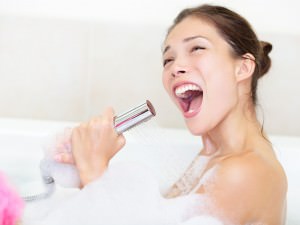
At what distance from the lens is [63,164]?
3.25 ft

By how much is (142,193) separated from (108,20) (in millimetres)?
699

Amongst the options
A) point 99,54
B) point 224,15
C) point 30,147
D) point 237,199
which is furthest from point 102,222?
point 99,54

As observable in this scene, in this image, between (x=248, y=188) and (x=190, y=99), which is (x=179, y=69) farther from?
(x=248, y=188)

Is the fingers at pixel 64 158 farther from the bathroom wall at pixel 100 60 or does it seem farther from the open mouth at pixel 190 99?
the bathroom wall at pixel 100 60

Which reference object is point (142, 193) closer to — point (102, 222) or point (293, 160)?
point (102, 222)

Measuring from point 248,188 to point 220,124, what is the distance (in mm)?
181

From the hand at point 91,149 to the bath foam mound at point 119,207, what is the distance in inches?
0.9

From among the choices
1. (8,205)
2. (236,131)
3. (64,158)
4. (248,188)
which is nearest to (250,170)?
(248,188)

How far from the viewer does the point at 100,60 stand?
1.54 meters

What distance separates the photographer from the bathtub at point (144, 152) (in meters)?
1.20

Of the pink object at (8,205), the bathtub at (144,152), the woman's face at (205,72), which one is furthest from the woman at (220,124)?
the pink object at (8,205)

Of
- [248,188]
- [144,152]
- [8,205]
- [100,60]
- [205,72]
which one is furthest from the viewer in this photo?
[100,60]

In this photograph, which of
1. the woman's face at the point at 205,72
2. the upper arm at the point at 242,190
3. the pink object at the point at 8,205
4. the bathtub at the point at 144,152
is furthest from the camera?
the bathtub at the point at 144,152

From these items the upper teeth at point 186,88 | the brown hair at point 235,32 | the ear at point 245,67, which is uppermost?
the brown hair at point 235,32
